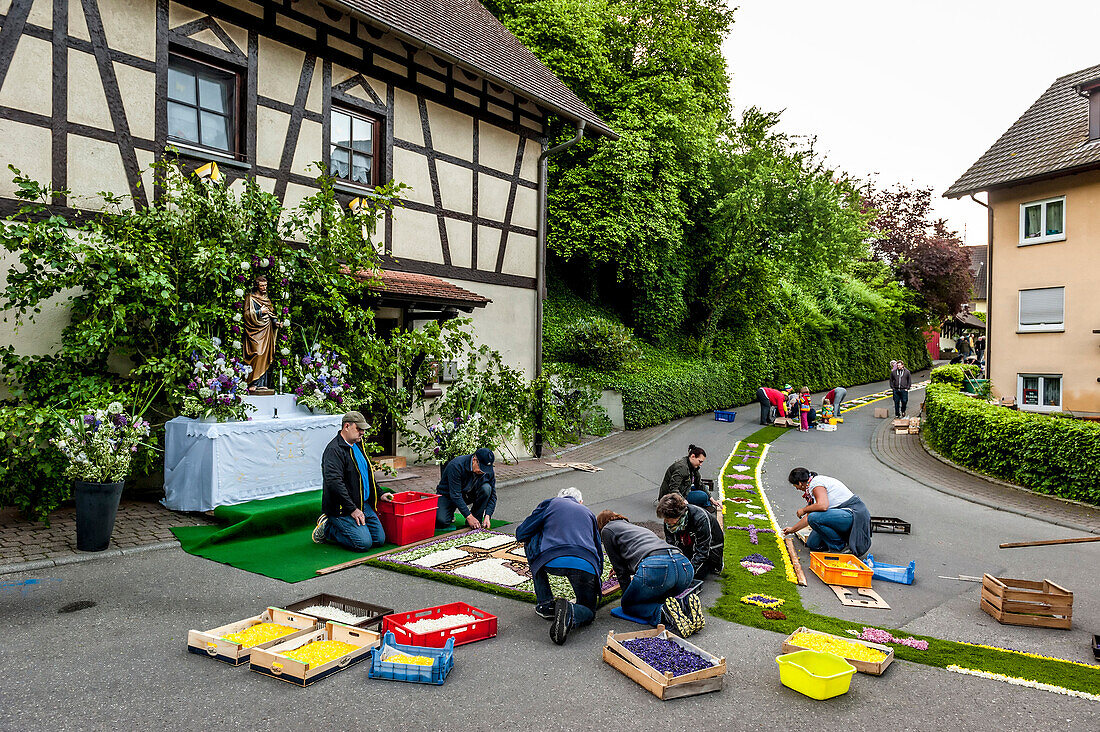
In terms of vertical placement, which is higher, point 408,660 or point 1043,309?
point 1043,309

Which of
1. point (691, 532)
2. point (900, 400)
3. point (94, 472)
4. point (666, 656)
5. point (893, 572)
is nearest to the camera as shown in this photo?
point (666, 656)

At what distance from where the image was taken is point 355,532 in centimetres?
820

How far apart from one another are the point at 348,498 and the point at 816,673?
5.19 metres

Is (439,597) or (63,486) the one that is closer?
(439,597)

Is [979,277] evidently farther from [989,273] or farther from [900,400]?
[900,400]

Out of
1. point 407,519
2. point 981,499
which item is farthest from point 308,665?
point 981,499

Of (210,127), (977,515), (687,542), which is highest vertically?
(210,127)

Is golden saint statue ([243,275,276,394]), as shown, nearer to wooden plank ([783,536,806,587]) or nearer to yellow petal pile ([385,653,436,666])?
yellow petal pile ([385,653,436,666])

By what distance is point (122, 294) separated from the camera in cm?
890

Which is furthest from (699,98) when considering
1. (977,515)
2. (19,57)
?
(19,57)

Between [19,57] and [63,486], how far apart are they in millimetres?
5197

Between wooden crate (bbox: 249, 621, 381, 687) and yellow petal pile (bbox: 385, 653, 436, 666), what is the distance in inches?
15.2

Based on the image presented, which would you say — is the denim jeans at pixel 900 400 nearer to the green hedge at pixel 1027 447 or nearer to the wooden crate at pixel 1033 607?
the green hedge at pixel 1027 447

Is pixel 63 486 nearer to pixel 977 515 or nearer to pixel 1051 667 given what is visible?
pixel 1051 667
